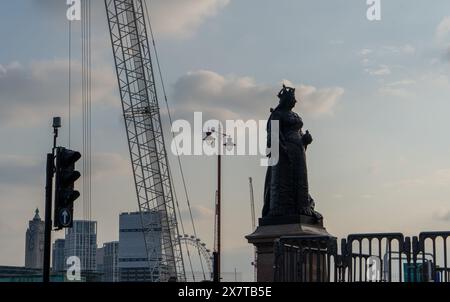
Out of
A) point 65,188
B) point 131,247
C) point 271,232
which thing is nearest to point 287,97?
point 271,232

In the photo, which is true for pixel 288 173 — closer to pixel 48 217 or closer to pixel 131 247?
pixel 48 217

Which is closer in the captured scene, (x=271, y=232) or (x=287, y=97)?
(x=271, y=232)

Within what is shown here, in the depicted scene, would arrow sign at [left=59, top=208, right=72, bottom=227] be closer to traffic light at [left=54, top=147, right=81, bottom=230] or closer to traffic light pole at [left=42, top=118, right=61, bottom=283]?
traffic light at [left=54, top=147, right=81, bottom=230]

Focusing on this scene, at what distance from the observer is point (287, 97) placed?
1305 inches

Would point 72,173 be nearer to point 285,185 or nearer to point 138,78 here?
point 285,185

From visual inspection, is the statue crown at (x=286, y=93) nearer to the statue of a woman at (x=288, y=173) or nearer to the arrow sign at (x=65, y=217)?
the statue of a woman at (x=288, y=173)

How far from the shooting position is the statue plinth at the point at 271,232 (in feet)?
103

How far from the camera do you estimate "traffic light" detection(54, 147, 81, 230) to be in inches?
593

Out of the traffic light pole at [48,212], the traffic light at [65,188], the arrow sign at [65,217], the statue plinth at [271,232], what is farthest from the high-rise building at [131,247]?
the arrow sign at [65,217]

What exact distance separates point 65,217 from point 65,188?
19.8 inches

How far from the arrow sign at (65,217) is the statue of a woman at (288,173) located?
690 inches
